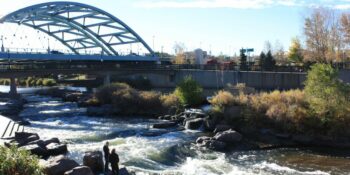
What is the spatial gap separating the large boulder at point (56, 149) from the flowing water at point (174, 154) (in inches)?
27.0

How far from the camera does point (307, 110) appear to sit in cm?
3253

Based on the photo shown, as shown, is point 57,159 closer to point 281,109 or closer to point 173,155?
point 173,155

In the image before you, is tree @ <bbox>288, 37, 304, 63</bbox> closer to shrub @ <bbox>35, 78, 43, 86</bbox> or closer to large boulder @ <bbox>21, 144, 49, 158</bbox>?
shrub @ <bbox>35, 78, 43, 86</bbox>

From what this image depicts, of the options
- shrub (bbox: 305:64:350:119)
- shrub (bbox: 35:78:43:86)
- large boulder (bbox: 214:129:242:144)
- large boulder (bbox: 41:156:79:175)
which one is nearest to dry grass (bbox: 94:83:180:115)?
large boulder (bbox: 214:129:242:144)

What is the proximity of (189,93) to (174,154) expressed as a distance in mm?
19125

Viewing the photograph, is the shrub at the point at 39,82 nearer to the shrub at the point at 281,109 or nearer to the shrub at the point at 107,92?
the shrub at the point at 107,92

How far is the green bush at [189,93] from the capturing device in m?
46.7

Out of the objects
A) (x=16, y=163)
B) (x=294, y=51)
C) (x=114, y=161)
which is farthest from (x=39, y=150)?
(x=294, y=51)

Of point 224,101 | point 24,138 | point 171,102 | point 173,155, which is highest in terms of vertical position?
point 224,101

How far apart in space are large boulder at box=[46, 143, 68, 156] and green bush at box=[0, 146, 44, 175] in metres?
13.5

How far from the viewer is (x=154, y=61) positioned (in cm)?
11175

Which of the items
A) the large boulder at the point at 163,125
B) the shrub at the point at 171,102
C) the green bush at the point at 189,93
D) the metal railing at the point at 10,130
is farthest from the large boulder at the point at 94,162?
the green bush at the point at 189,93

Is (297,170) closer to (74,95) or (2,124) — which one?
(2,124)

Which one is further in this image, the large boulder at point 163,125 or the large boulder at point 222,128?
the large boulder at point 163,125
